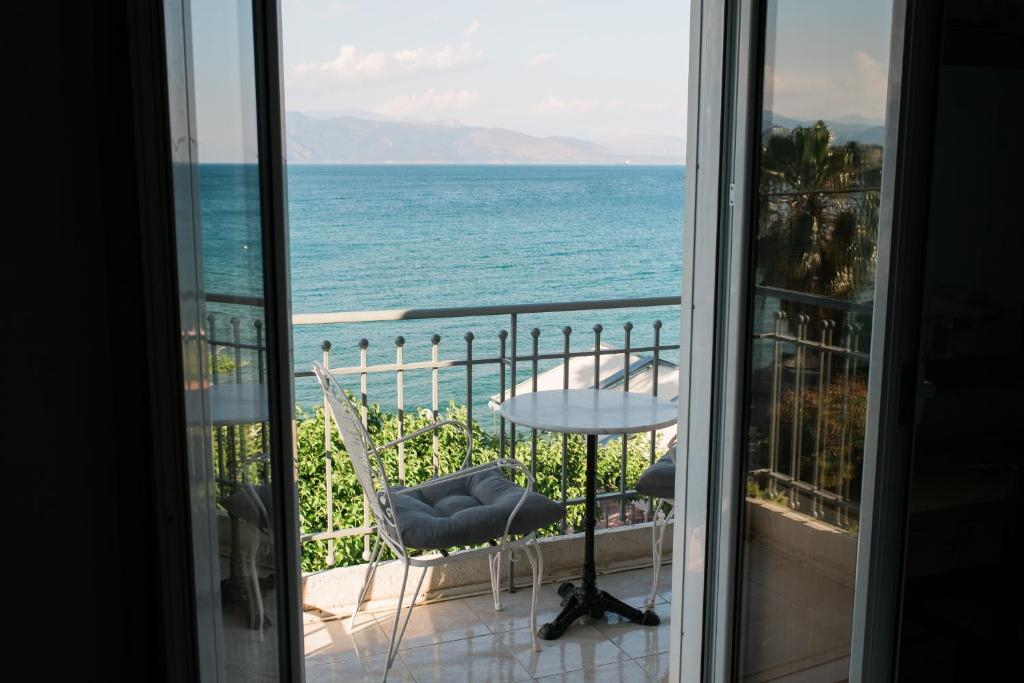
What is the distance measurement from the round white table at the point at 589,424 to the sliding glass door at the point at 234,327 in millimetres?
1647

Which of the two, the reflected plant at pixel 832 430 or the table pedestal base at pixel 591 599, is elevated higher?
the reflected plant at pixel 832 430

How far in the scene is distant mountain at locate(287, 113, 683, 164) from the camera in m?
28.4

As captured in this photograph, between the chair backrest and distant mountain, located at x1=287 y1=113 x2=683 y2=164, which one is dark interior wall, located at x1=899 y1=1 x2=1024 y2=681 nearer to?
the chair backrest

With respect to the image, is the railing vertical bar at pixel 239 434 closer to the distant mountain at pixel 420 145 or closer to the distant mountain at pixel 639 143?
the distant mountain at pixel 420 145

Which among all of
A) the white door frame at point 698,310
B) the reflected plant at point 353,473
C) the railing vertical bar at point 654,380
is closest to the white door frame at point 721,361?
the white door frame at point 698,310

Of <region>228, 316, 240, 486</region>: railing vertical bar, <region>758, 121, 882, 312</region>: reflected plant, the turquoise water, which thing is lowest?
the turquoise water

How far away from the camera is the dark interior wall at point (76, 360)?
1304 mm

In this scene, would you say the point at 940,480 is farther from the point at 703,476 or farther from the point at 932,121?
the point at 932,121

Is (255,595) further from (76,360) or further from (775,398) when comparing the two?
(775,398)

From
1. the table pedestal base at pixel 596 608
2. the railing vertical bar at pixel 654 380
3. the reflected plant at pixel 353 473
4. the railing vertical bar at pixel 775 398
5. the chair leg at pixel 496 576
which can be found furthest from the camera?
the reflected plant at pixel 353 473

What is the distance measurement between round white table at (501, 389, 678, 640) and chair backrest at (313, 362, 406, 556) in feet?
1.78

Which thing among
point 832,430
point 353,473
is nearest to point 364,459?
point 832,430

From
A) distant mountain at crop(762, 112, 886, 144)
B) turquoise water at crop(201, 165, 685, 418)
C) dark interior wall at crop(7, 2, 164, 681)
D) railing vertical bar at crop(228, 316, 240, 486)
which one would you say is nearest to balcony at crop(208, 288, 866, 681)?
railing vertical bar at crop(228, 316, 240, 486)

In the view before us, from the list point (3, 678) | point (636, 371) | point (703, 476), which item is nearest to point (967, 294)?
point (703, 476)
